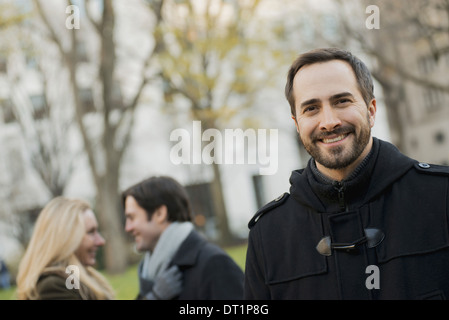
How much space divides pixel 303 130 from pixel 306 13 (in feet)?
56.5

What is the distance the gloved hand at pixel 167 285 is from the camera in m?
3.91

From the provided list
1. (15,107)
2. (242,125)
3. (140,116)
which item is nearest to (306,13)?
(242,125)

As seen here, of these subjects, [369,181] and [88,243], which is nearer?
[369,181]

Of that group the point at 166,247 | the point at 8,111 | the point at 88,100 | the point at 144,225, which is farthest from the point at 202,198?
the point at 166,247

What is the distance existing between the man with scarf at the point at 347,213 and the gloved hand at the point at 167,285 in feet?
5.15

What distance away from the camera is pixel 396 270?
2.09 metres

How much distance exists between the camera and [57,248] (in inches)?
161

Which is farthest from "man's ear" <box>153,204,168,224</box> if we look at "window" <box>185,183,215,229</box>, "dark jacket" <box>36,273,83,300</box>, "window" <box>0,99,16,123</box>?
"window" <box>185,183,215,229</box>

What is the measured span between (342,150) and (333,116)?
0.44 ft

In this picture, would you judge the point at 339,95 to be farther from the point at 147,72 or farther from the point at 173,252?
the point at 147,72

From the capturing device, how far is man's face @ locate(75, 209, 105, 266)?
13.9 feet

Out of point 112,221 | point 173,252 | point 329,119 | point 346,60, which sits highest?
point 346,60

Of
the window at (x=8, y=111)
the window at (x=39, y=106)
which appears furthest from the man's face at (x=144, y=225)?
the window at (x=39, y=106)
